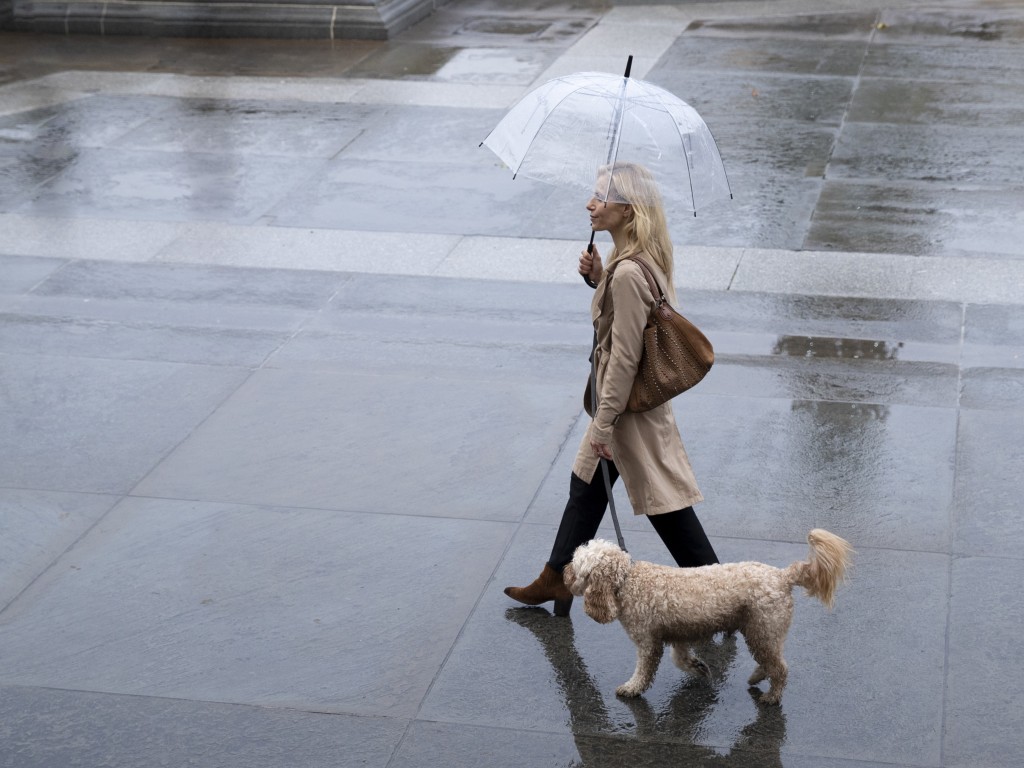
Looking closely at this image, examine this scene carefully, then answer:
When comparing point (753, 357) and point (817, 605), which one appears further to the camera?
point (753, 357)

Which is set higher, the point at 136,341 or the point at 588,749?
the point at 588,749

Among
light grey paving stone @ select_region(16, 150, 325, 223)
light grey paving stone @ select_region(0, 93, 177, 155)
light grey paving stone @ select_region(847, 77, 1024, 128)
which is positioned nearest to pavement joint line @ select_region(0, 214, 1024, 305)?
light grey paving stone @ select_region(16, 150, 325, 223)

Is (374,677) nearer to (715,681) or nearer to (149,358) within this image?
(715,681)

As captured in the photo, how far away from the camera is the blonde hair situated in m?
4.88

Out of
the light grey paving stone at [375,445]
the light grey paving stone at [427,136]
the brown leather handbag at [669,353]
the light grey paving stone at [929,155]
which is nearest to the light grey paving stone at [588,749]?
the brown leather handbag at [669,353]

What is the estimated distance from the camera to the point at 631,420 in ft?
16.8

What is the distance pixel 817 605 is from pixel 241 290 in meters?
5.03

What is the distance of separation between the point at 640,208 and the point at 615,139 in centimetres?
28

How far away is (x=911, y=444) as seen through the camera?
683 centimetres

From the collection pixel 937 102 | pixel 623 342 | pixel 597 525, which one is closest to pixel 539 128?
pixel 623 342

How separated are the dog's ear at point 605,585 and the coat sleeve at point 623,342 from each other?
0.51 metres

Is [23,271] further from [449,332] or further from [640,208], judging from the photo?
[640,208]

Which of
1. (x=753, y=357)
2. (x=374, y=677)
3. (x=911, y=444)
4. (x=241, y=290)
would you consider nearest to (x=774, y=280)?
(x=753, y=357)

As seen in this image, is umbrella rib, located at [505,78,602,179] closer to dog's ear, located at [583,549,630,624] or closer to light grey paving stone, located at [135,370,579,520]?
dog's ear, located at [583,549,630,624]
